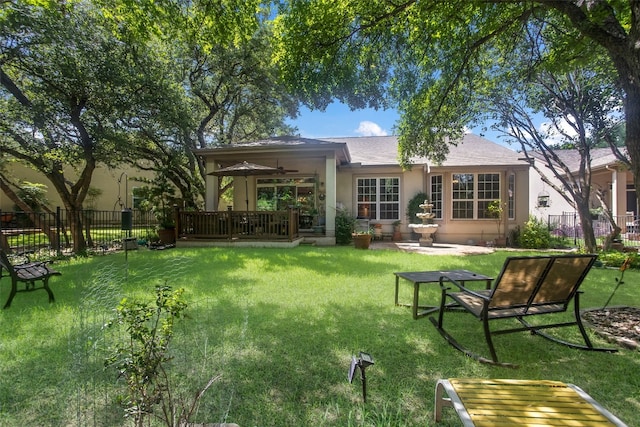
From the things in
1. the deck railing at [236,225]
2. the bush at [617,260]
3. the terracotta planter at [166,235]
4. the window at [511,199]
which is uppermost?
the window at [511,199]

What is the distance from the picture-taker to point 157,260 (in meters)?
8.55

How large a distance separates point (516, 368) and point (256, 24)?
7.06 m

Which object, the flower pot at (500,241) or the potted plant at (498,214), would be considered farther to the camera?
the flower pot at (500,241)

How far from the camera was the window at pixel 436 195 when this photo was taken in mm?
13789

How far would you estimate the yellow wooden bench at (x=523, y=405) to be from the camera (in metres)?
1.55

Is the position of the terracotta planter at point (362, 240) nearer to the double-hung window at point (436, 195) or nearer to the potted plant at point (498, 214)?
the double-hung window at point (436, 195)

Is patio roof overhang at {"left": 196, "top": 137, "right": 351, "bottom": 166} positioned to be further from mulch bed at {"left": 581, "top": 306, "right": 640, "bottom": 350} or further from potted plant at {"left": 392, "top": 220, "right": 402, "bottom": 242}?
mulch bed at {"left": 581, "top": 306, "right": 640, "bottom": 350}

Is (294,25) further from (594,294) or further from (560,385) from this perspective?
(594,294)

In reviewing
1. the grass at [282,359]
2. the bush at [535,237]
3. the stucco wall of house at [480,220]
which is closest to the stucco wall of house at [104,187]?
the grass at [282,359]

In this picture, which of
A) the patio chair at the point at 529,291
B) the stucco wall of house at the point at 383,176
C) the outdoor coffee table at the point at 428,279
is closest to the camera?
the patio chair at the point at 529,291

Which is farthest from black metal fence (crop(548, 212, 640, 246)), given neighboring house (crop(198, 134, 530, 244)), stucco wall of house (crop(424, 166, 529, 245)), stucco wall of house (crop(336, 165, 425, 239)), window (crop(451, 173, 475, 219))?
stucco wall of house (crop(336, 165, 425, 239))

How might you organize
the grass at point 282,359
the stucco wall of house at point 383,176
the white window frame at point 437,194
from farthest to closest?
the stucco wall of house at point 383,176 < the white window frame at point 437,194 < the grass at point 282,359

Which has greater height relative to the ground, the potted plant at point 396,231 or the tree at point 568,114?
the tree at point 568,114

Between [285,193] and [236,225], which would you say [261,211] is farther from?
[285,193]
